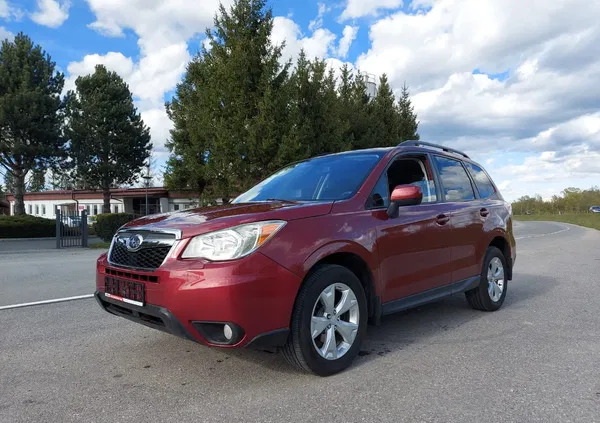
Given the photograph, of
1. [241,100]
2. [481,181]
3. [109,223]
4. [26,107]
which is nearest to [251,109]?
[241,100]

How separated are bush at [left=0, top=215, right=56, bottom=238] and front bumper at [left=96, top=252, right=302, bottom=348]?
77.1ft

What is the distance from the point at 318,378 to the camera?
11.3ft

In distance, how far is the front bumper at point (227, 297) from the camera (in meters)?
3.01

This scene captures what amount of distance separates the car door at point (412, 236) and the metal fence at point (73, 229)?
54.9ft

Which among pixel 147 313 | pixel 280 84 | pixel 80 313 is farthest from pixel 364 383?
pixel 280 84

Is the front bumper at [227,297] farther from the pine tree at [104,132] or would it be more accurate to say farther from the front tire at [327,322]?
the pine tree at [104,132]

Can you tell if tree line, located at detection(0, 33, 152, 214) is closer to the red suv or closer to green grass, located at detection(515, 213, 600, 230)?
the red suv

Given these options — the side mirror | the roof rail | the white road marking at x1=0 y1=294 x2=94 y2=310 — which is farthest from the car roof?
the white road marking at x1=0 y1=294 x2=94 y2=310

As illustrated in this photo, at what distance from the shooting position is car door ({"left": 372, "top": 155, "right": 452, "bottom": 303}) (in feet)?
13.1

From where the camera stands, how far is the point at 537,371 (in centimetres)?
362

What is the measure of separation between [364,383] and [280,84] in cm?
1712

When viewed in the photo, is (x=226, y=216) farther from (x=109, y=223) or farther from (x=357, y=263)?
(x=109, y=223)

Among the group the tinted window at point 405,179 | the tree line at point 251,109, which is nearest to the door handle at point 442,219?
the tinted window at point 405,179

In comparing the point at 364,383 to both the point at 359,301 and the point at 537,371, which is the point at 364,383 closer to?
the point at 359,301
